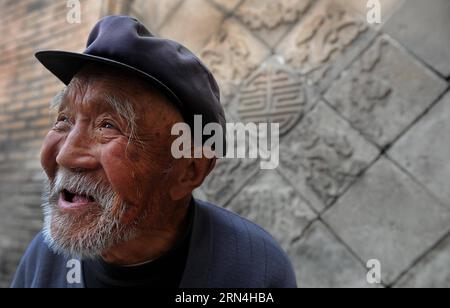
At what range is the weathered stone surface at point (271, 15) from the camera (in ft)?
7.24

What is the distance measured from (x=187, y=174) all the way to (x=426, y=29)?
1561 millimetres

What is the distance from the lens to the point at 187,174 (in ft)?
3.53

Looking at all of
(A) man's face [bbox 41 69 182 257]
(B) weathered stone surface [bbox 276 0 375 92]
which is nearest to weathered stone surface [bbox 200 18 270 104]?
(B) weathered stone surface [bbox 276 0 375 92]

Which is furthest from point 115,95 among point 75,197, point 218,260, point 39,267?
point 39,267

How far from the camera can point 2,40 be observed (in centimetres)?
301

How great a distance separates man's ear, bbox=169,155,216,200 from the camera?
3.42 ft

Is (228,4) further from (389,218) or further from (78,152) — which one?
(78,152)

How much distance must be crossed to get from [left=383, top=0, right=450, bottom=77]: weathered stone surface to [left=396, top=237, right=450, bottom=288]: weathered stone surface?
2.85ft

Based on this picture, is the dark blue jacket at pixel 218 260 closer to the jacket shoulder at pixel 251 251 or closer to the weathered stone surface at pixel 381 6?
the jacket shoulder at pixel 251 251

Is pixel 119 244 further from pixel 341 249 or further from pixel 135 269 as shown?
pixel 341 249

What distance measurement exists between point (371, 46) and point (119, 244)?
1.67 meters

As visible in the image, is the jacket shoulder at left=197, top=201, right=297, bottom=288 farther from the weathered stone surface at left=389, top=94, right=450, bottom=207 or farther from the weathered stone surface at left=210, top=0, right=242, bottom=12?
the weathered stone surface at left=210, top=0, right=242, bottom=12

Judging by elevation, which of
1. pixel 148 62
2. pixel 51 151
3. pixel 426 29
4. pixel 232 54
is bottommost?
pixel 51 151

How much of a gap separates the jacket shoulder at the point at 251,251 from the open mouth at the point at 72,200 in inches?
16.3
